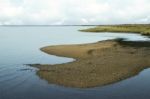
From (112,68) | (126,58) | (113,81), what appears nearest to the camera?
(113,81)

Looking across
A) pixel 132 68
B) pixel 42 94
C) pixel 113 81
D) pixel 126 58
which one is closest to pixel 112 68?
pixel 132 68

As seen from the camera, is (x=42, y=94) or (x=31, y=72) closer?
(x=42, y=94)

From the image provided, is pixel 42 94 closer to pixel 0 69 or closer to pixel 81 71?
pixel 81 71

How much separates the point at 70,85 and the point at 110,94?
179 inches

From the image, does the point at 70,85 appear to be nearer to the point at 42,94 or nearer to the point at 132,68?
the point at 42,94

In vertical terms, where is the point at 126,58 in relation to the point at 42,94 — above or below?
above

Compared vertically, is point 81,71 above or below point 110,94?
above

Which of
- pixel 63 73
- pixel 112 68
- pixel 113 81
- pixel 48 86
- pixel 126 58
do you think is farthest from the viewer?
pixel 126 58

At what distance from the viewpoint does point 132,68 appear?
3494cm

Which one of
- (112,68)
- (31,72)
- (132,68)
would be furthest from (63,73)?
(132,68)

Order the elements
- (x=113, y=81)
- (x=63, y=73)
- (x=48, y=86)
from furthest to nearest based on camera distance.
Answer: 1. (x=63, y=73)
2. (x=113, y=81)
3. (x=48, y=86)

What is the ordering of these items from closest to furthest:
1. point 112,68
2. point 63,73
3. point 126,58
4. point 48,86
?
point 48,86 < point 63,73 < point 112,68 < point 126,58

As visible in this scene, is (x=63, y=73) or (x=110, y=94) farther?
(x=63, y=73)

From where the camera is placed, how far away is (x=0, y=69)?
35.8m
